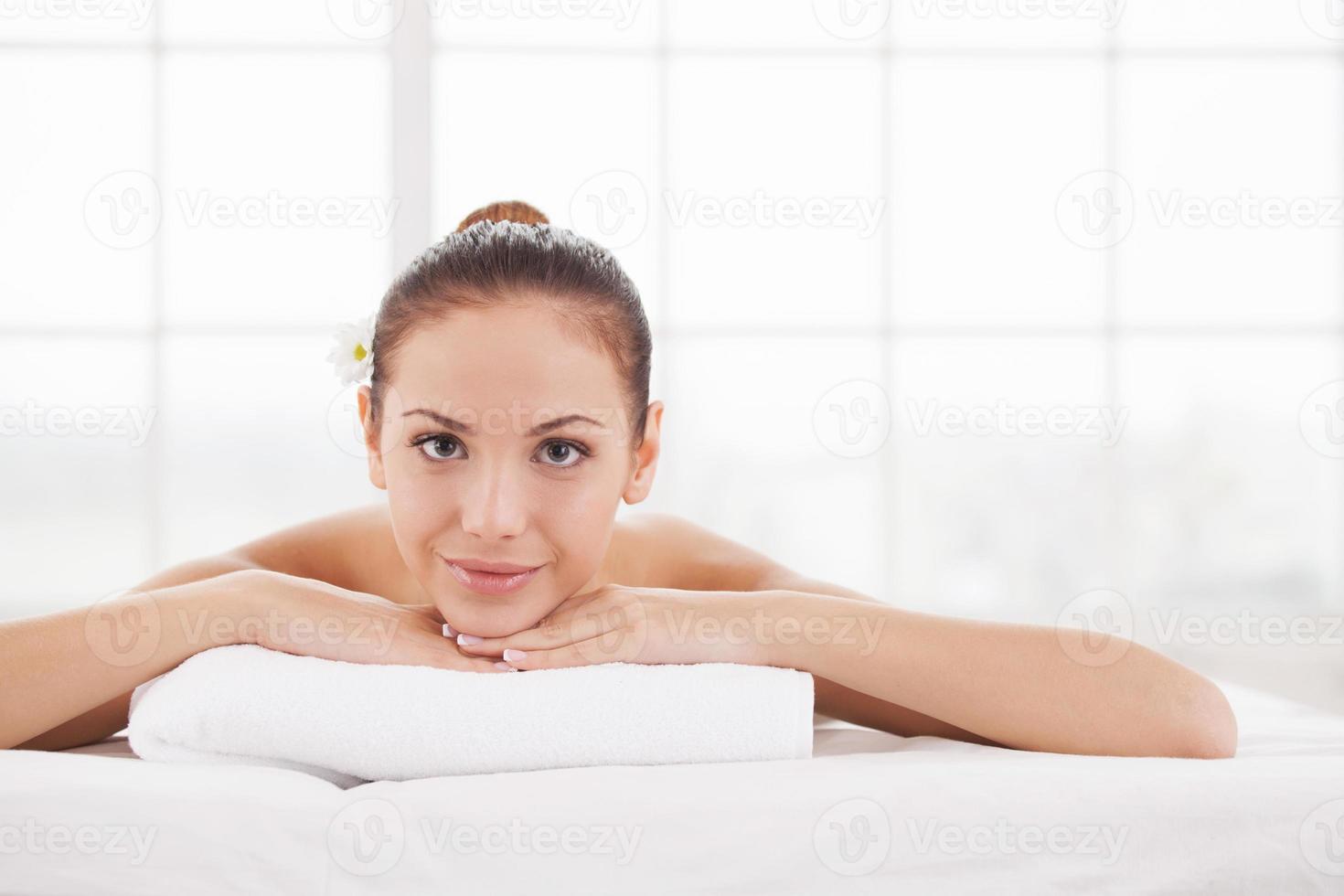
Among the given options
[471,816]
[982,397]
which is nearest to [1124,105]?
[982,397]

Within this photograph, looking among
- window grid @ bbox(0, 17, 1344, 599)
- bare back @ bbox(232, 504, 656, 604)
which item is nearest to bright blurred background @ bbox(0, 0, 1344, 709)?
window grid @ bbox(0, 17, 1344, 599)

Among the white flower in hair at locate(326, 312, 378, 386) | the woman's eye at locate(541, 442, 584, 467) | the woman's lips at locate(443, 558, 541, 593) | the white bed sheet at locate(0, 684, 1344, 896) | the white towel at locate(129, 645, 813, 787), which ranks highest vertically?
the white flower in hair at locate(326, 312, 378, 386)

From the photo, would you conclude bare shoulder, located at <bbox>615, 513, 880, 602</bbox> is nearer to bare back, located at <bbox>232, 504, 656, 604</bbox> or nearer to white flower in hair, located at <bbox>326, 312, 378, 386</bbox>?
bare back, located at <bbox>232, 504, 656, 604</bbox>

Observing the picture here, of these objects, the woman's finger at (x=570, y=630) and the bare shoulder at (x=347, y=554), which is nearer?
the woman's finger at (x=570, y=630)

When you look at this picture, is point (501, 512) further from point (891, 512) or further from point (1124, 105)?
point (1124, 105)

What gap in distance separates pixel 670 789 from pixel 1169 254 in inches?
118

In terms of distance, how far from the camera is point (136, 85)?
118 inches

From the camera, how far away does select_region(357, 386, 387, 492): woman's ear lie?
46.4 inches

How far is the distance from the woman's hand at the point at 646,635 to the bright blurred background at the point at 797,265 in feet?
6.63

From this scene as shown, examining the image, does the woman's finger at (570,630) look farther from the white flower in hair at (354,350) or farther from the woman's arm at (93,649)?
the white flower in hair at (354,350)

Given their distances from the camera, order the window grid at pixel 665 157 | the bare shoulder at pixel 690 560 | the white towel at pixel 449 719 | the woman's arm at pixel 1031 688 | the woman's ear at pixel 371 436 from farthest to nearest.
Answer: the window grid at pixel 665 157 < the bare shoulder at pixel 690 560 < the woman's ear at pixel 371 436 < the woman's arm at pixel 1031 688 < the white towel at pixel 449 719

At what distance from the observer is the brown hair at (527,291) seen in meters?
1.08

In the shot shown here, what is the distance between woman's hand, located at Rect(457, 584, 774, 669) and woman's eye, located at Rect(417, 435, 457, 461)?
0.19 m

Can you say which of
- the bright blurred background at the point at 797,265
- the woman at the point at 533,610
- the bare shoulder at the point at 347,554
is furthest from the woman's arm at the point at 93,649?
the bright blurred background at the point at 797,265
